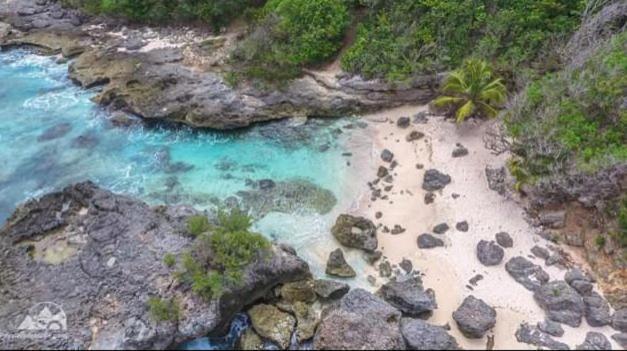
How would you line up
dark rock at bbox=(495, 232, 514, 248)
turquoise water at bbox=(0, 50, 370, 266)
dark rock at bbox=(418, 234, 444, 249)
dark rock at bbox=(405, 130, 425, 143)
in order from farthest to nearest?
1. dark rock at bbox=(405, 130, 425, 143)
2. turquoise water at bbox=(0, 50, 370, 266)
3. dark rock at bbox=(418, 234, 444, 249)
4. dark rock at bbox=(495, 232, 514, 248)

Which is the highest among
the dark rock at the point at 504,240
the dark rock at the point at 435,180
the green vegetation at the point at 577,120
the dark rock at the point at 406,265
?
the green vegetation at the point at 577,120

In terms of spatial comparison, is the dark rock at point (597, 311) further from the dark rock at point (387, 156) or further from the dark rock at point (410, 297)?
the dark rock at point (387, 156)

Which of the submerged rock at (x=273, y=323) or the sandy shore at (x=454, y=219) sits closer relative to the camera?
the submerged rock at (x=273, y=323)

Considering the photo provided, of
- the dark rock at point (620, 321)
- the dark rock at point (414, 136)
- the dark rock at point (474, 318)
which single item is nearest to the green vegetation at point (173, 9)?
the dark rock at point (414, 136)

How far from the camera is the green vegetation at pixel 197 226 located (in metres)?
15.8

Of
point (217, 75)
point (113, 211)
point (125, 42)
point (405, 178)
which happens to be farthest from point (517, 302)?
point (125, 42)

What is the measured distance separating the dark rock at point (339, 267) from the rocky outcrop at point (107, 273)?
88 centimetres

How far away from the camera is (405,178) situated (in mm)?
19656

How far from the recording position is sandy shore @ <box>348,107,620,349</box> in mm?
14766

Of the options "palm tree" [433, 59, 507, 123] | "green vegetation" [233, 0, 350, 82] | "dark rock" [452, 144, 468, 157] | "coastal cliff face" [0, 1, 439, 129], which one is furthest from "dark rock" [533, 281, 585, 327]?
"green vegetation" [233, 0, 350, 82]

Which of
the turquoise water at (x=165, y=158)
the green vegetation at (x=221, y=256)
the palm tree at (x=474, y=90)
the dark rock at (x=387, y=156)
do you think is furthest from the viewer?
the dark rock at (x=387, y=156)

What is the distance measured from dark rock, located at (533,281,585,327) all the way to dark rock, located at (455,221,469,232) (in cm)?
335

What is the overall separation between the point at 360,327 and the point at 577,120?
35.8ft

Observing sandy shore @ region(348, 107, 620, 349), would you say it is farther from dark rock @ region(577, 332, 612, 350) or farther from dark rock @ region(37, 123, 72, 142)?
dark rock @ region(37, 123, 72, 142)
